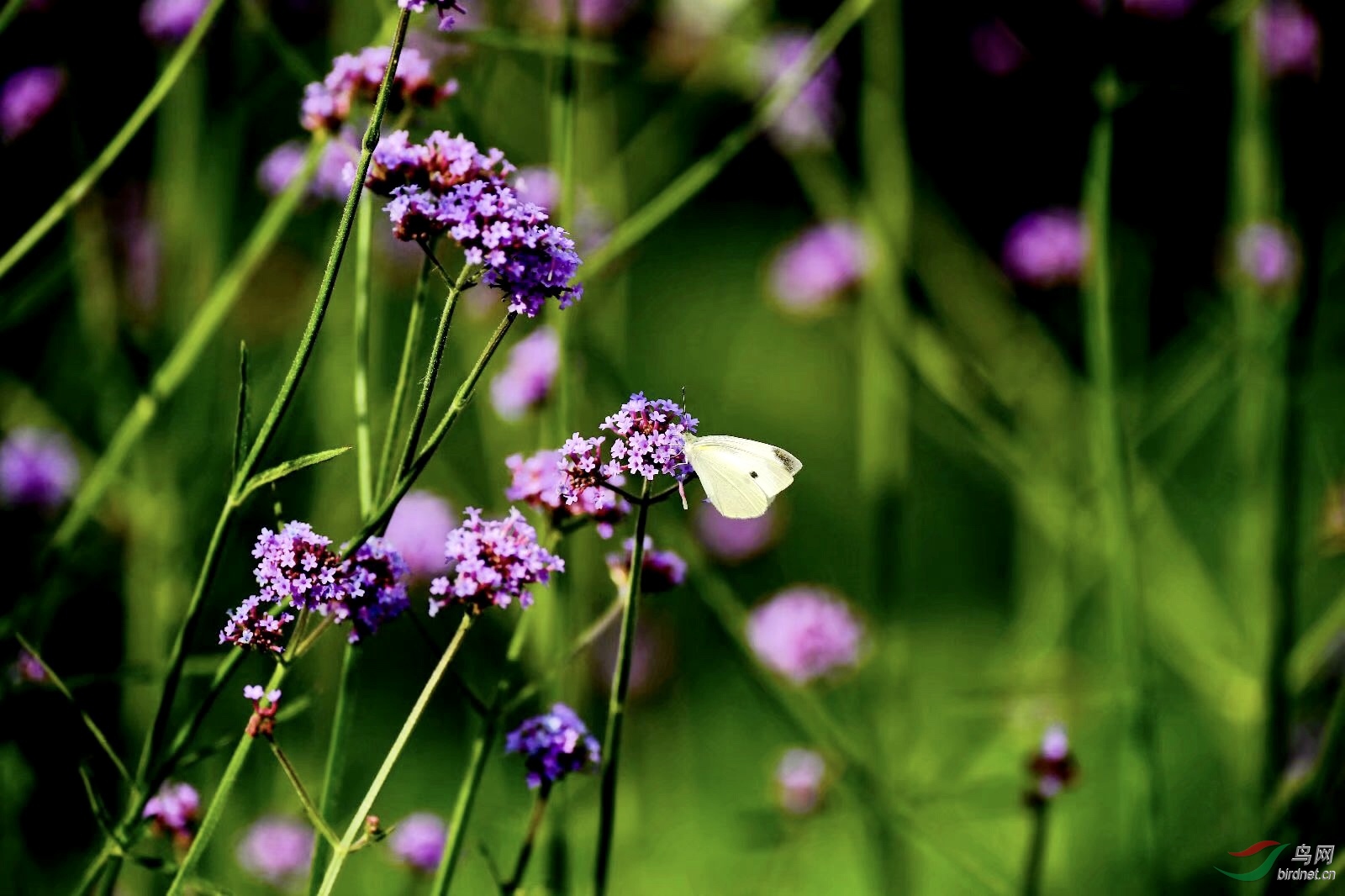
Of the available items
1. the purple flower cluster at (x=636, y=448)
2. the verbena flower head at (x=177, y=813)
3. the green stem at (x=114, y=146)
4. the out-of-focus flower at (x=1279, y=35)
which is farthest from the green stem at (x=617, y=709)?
the out-of-focus flower at (x=1279, y=35)

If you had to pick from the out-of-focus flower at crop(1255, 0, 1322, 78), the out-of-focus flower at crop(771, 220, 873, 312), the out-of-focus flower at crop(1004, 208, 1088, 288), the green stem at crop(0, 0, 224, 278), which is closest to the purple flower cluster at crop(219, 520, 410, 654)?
the green stem at crop(0, 0, 224, 278)

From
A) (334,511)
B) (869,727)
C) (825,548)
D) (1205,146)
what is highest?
(1205,146)

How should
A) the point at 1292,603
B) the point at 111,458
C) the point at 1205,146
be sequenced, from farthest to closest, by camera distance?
the point at 1205,146
the point at 1292,603
the point at 111,458

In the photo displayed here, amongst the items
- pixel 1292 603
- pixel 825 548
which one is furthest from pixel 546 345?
pixel 825 548

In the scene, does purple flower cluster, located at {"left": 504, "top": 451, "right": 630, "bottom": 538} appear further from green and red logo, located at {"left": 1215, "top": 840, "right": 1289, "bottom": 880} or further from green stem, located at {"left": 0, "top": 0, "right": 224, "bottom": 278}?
green and red logo, located at {"left": 1215, "top": 840, "right": 1289, "bottom": 880}

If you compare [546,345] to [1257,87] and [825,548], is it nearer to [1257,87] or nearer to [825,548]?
[1257,87]

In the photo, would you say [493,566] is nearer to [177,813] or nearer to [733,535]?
[177,813]
